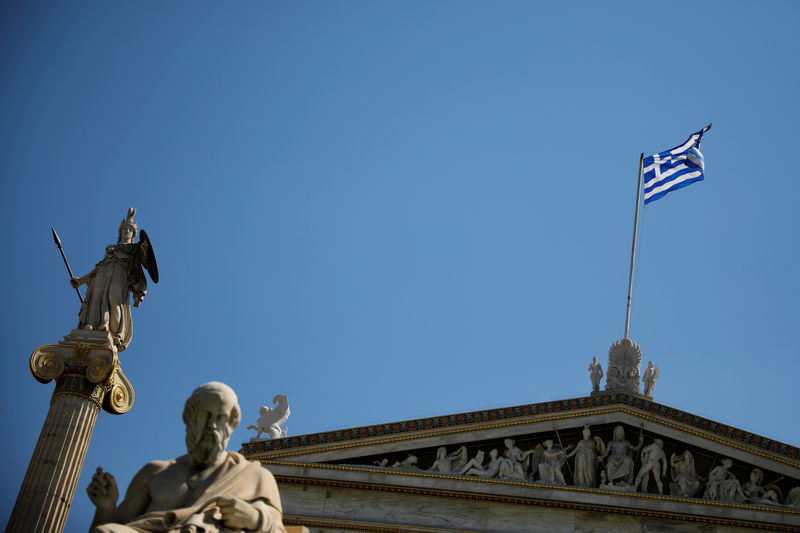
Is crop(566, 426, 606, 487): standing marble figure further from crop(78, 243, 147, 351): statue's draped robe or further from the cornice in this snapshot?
crop(78, 243, 147, 351): statue's draped robe

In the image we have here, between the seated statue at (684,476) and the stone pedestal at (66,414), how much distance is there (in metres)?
11.4

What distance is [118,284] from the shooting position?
13.9 metres

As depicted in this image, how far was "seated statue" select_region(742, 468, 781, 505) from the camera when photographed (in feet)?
68.0

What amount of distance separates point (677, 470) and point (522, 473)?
2756mm

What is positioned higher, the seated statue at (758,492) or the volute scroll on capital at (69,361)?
the seated statue at (758,492)

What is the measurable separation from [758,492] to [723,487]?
0.65 meters

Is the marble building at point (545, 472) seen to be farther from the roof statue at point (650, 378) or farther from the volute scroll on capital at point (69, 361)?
the volute scroll on capital at point (69, 361)

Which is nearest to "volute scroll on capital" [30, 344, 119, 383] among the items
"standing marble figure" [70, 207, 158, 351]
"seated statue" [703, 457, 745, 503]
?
"standing marble figure" [70, 207, 158, 351]

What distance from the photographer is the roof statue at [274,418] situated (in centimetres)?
2195

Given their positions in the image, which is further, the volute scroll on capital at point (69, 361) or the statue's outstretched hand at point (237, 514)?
the volute scroll on capital at point (69, 361)

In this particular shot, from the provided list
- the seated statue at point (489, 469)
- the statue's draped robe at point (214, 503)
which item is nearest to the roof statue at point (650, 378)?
the seated statue at point (489, 469)

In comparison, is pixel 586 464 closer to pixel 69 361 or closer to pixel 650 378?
pixel 650 378

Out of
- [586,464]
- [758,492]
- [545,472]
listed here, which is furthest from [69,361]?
[758,492]

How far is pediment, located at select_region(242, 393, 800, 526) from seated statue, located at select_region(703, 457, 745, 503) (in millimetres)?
80
